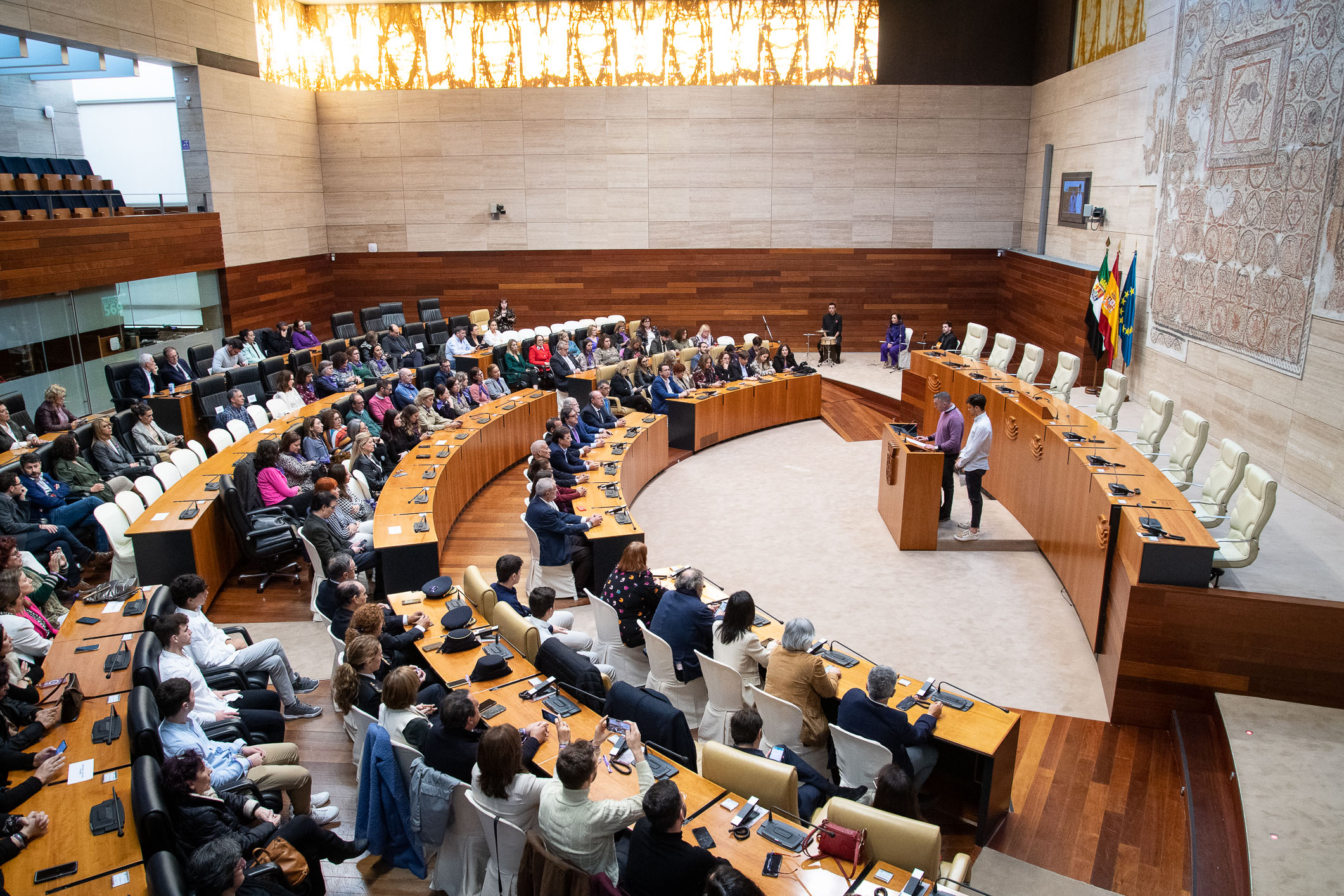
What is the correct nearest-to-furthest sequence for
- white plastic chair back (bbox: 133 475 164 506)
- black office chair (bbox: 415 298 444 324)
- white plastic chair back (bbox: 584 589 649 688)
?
white plastic chair back (bbox: 584 589 649 688) → white plastic chair back (bbox: 133 475 164 506) → black office chair (bbox: 415 298 444 324)

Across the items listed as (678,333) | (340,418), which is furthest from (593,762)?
(678,333)

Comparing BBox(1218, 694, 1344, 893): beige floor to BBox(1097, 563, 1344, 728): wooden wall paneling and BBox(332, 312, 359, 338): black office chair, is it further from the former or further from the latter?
BBox(332, 312, 359, 338): black office chair

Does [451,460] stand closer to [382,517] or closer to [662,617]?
[382,517]

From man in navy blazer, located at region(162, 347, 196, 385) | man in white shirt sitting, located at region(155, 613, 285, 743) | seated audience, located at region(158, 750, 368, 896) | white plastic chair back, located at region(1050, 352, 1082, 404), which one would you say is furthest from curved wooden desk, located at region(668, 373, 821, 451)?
seated audience, located at region(158, 750, 368, 896)

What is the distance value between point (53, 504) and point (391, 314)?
29.5 ft

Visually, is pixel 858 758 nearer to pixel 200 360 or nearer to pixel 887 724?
pixel 887 724

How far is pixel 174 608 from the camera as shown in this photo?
5527mm

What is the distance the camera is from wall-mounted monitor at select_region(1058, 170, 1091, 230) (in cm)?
1476

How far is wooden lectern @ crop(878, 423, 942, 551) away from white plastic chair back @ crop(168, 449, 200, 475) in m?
6.70

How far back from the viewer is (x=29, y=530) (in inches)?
281

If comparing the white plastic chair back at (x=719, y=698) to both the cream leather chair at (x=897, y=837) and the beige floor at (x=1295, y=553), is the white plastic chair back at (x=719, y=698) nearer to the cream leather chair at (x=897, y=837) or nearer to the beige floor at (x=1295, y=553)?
the cream leather chair at (x=897, y=837)

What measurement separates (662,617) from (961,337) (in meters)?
15.1

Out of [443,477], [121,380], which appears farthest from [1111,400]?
[121,380]

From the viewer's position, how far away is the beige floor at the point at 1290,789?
4.22m
